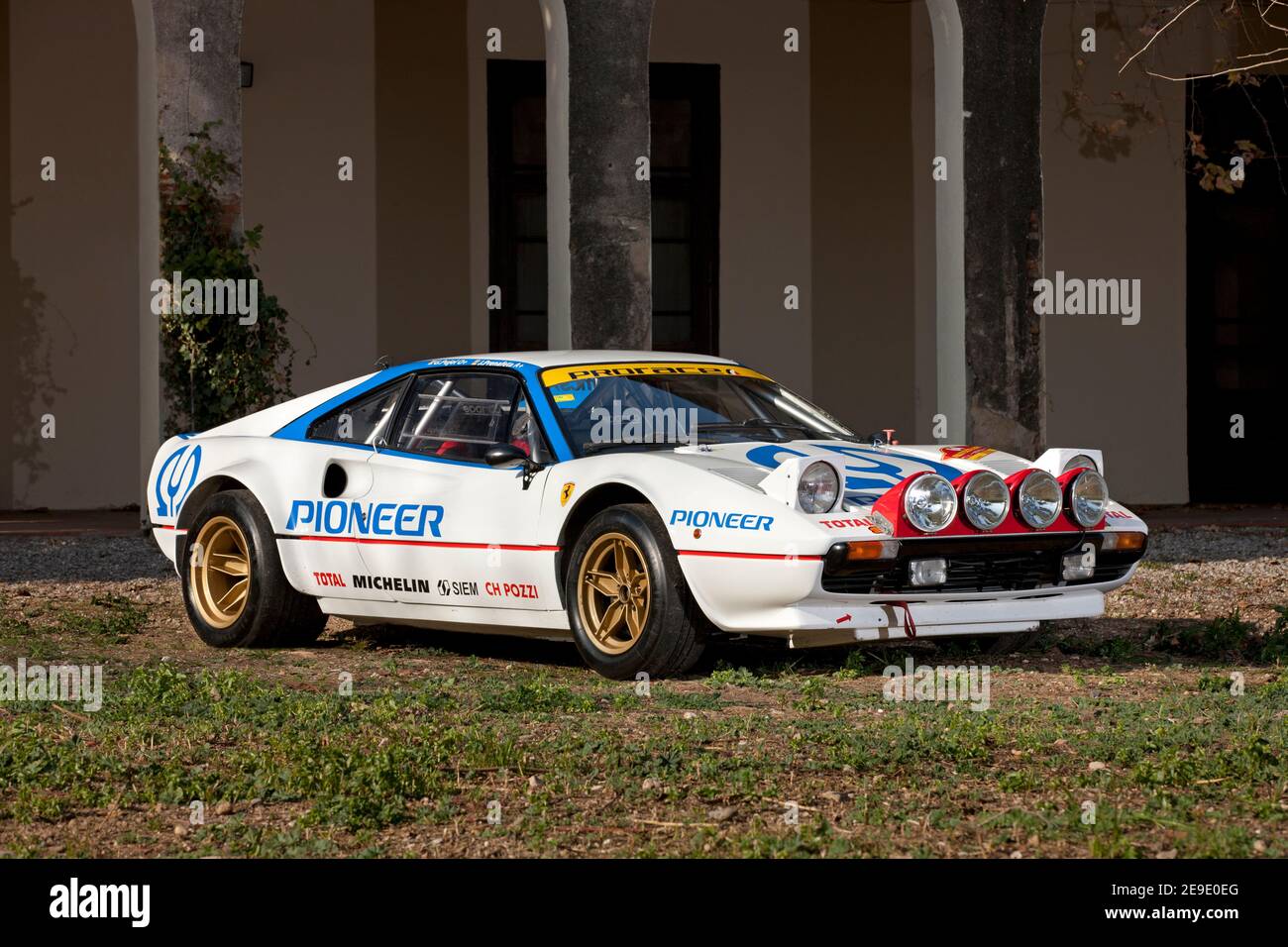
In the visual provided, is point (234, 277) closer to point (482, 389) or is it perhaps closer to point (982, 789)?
point (482, 389)

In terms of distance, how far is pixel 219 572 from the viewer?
8.27m

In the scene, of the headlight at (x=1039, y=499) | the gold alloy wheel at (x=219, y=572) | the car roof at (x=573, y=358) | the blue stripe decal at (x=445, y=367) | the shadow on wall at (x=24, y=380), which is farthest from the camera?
the shadow on wall at (x=24, y=380)

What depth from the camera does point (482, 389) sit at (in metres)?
7.73

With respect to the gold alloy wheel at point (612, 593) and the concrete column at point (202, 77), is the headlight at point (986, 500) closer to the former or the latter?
the gold alloy wheel at point (612, 593)

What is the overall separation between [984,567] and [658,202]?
9154 mm

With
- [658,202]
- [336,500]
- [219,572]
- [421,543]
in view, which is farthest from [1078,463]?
[658,202]

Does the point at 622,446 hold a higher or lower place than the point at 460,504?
higher

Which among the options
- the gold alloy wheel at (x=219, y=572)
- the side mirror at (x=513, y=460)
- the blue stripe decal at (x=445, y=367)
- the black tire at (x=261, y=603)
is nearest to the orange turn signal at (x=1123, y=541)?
the blue stripe decal at (x=445, y=367)

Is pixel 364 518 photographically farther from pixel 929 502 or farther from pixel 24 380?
pixel 24 380

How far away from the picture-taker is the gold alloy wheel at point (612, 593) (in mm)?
6766

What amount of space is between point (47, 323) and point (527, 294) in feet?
12.3

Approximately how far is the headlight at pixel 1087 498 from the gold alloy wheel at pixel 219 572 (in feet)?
11.5

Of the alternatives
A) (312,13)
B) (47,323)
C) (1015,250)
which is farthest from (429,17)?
(1015,250)

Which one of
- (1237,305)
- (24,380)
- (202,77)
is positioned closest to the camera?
(202,77)
